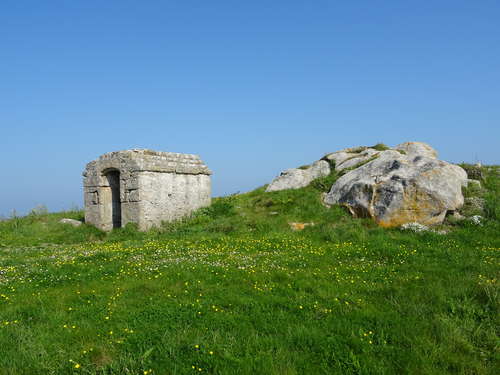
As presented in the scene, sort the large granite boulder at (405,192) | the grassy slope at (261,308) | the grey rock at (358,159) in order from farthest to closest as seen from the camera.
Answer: the grey rock at (358,159)
the large granite boulder at (405,192)
the grassy slope at (261,308)

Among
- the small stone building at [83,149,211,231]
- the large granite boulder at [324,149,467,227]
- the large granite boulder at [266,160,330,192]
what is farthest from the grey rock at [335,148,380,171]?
the small stone building at [83,149,211,231]

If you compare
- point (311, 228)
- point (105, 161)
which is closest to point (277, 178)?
point (311, 228)

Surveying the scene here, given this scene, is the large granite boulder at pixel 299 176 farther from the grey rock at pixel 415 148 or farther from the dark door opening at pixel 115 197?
the dark door opening at pixel 115 197

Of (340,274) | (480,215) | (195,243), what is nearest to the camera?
(340,274)

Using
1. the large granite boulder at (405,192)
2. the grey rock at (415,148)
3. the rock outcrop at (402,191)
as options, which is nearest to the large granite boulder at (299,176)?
the rock outcrop at (402,191)

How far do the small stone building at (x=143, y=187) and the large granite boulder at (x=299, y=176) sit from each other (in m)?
4.17

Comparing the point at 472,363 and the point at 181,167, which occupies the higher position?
the point at 181,167

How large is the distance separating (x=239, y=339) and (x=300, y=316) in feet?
3.78

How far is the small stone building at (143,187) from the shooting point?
14930 mm

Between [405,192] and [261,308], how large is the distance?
9074 mm

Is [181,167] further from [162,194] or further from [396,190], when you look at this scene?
[396,190]

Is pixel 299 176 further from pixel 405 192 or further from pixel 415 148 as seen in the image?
pixel 405 192

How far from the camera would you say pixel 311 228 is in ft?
41.5

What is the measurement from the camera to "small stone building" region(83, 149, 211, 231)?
49.0 feet
